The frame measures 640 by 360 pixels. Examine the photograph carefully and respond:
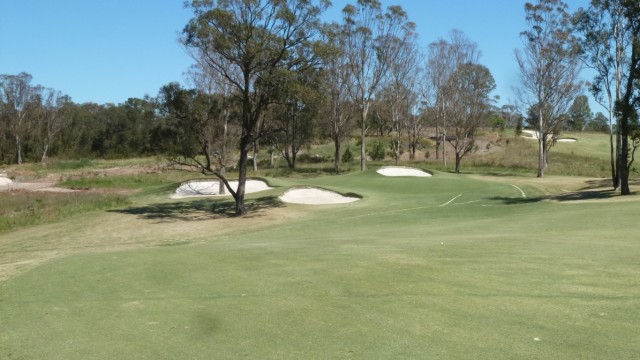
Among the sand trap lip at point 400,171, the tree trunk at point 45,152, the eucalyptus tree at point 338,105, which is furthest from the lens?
the tree trunk at point 45,152

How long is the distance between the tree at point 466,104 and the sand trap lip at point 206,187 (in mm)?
22143

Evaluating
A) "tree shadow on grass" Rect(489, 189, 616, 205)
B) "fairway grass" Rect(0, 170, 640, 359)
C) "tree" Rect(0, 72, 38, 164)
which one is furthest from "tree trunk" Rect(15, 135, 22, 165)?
"fairway grass" Rect(0, 170, 640, 359)

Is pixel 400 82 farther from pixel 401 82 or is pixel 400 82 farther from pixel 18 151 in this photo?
pixel 18 151

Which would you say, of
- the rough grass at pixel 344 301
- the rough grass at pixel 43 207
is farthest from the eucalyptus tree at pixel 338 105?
the rough grass at pixel 344 301

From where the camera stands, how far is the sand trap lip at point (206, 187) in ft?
133

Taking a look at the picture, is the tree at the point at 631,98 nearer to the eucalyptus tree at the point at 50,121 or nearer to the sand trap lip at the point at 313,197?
the sand trap lip at the point at 313,197

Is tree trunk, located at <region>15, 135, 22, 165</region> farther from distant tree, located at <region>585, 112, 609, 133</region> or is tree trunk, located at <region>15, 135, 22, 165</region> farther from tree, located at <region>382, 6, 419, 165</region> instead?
distant tree, located at <region>585, 112, 609, 133</region>

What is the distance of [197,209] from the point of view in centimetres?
3152

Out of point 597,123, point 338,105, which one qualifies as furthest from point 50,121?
point 597,123

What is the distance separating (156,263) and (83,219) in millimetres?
17795

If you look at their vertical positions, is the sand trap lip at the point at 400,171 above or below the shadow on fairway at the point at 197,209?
above

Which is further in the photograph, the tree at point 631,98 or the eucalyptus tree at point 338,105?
the eucalyptus tree at point 338,105

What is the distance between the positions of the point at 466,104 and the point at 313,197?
33.0 metres

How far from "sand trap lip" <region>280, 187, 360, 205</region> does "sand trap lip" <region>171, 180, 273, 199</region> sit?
5.86 meters
